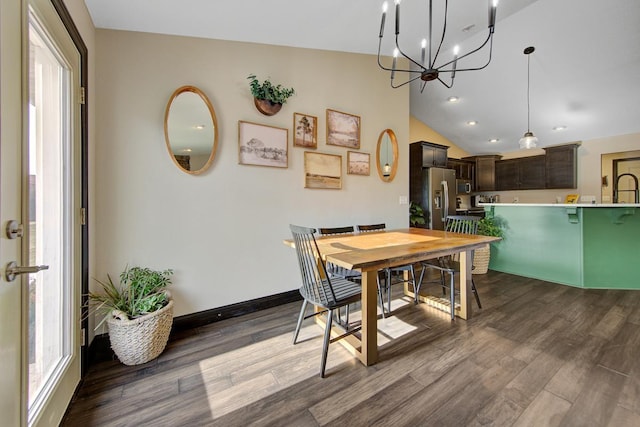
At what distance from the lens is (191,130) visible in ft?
7.31

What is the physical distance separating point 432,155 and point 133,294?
16.8 feet

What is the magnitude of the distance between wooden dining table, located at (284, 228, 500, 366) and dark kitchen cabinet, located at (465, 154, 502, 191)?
15.9ft

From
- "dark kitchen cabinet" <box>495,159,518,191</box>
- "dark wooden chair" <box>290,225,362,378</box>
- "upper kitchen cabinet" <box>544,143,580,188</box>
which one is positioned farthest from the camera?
"dark kitchen cabinet" <box>495,159,518,191</box>

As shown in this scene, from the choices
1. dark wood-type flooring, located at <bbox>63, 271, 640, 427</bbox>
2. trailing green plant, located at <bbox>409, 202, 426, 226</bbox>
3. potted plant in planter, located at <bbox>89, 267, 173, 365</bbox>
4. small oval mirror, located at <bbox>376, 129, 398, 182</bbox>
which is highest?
small oval mirror, located at <bbox>376, 129, 398, 182</bbox>

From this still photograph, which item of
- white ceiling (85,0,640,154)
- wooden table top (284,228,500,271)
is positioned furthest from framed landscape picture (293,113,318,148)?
wooden table top (284,228,500,271)

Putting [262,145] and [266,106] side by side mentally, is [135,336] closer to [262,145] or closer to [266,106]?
[262,145]

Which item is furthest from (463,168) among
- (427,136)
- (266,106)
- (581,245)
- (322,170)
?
(266,106)

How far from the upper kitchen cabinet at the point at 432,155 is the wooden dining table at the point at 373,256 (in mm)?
2978

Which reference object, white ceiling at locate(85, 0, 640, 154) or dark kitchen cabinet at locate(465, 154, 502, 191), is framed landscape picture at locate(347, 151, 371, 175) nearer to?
white ceiling at locate(85, 0, 640, 154)

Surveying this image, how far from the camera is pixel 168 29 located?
6.83ft

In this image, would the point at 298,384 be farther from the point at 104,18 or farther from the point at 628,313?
the point at 628,313

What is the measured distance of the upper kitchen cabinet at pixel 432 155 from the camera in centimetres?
493

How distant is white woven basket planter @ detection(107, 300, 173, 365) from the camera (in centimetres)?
169

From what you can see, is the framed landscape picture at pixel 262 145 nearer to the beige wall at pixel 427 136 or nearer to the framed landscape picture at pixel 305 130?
the framed landscape picture at pixel 305 130
